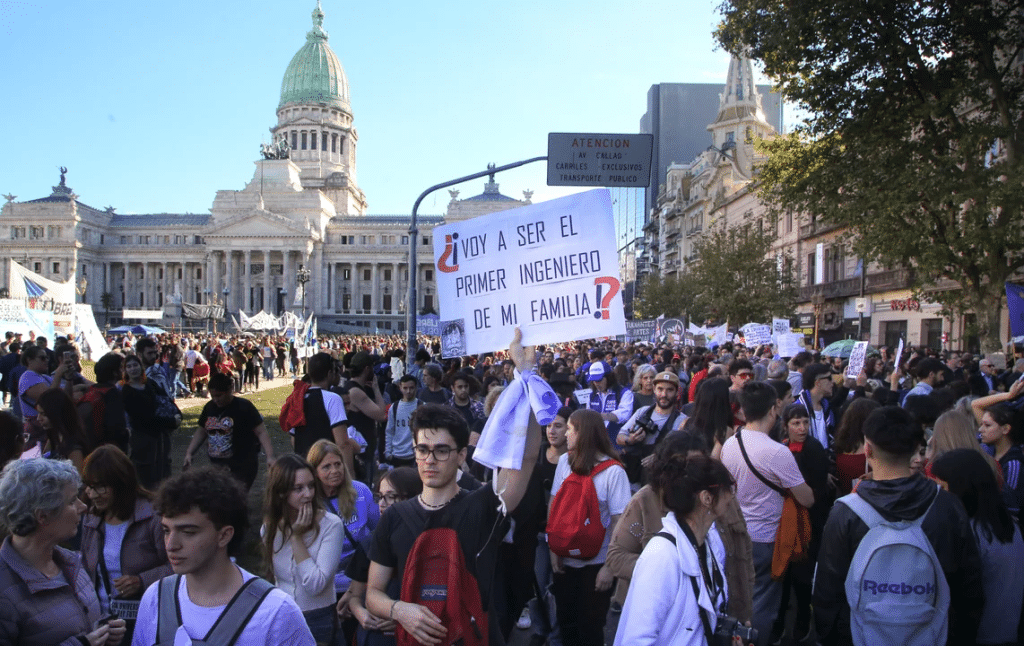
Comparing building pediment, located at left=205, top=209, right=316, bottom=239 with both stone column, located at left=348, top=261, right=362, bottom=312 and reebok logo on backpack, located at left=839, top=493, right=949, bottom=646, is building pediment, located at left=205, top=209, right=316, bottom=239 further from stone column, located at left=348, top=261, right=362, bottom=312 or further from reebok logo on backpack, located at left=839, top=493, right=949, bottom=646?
reebok logo on backpack, located at left=839, top=493, right=949, bottom=646

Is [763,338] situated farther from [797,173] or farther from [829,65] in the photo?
[829,65]

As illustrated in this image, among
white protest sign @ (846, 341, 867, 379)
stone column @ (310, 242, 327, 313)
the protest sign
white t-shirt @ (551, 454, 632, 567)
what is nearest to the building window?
the protest sign

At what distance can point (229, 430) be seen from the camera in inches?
267

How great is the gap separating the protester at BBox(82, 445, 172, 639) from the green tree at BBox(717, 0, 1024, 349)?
55.1 ft

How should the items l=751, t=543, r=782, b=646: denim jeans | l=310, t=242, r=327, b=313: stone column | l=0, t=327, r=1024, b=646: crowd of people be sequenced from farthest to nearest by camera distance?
1. l=310, t=242, r=327, b=313: stone column
2. l=751, t=543, r=782, b=646: denim jeans
3. l=0, t=327, r=1024, b=646: crowd of people

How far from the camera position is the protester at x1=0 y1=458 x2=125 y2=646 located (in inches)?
112

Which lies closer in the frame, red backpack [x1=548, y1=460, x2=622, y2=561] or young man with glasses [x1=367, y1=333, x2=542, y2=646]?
young man with glasses [x1=367, y1=333, x2=542, y2=646]

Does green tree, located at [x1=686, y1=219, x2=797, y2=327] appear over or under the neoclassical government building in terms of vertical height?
under

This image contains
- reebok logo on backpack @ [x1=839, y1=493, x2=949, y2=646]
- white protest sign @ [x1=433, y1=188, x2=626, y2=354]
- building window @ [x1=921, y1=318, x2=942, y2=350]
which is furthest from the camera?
building window @ [x1=921, y1=318, x2=942, y2=350]

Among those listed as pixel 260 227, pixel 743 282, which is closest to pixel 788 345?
pixel 743 282

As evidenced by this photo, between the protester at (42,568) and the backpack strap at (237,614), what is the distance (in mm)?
804

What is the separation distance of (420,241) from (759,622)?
101 meters

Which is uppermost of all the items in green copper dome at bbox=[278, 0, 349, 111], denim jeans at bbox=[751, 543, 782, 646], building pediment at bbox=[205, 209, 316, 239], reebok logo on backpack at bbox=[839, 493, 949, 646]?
green copper dome at bbox=[278, 0, 349, 111]

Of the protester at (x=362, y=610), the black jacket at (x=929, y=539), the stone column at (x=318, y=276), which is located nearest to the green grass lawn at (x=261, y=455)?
the protester at (x=362, y=610)
